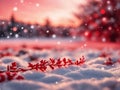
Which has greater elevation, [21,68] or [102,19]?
[102,19]

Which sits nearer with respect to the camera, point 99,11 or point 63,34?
point 99,11

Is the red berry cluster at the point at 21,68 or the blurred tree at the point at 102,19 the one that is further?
the blurred tree at the point at 102,19

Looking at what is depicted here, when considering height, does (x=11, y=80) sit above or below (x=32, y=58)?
below

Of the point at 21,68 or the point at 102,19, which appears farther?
the point at 102,19

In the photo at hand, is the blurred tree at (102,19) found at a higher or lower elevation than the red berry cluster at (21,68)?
higher

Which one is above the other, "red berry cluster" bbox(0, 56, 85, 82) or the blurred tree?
the blurred tree

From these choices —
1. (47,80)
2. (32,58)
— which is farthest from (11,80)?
(32,58)

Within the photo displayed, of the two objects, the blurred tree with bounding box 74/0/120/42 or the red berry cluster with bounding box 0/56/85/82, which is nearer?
the red berry cluster with bounding box 0/56/85/82

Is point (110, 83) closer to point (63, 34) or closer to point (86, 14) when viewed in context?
point (86, 14)
